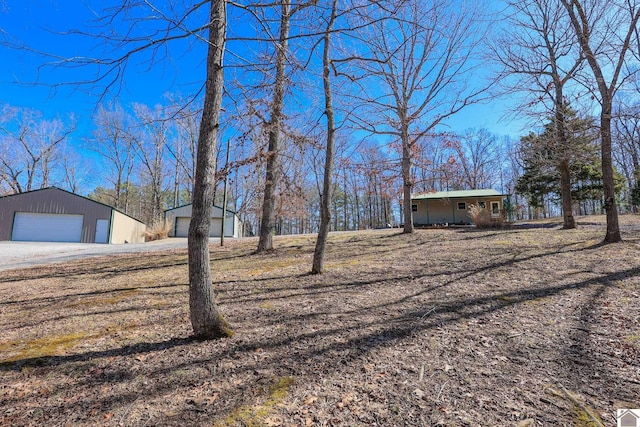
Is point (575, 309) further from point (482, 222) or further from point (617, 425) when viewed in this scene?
point (482, 222)

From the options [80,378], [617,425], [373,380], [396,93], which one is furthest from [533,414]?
[396,93]

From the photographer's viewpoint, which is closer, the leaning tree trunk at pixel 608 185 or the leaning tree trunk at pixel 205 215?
the leaning tree trunk at pixel 205 215

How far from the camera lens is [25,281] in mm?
5758

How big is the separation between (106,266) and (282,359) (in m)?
7.37

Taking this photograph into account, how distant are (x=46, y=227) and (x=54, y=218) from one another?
2.28 ft

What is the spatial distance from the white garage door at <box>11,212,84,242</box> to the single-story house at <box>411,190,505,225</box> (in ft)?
75.6

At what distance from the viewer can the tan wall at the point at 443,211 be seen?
67.2 feet

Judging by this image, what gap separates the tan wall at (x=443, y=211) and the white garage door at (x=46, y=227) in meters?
23.9

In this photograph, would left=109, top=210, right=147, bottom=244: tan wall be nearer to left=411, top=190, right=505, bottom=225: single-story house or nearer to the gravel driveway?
the gravel driveway

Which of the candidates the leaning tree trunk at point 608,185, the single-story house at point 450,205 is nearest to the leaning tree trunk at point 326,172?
the leaning tree trunk at point 608,185

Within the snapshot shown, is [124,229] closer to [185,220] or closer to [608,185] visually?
[185,220]

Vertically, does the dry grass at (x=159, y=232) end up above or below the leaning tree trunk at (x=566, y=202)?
below

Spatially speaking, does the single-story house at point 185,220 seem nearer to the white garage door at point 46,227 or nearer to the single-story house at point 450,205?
the white garage door at point 46,227

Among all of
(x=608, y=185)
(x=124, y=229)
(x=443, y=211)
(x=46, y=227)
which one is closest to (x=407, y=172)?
(x=608, y=185)
